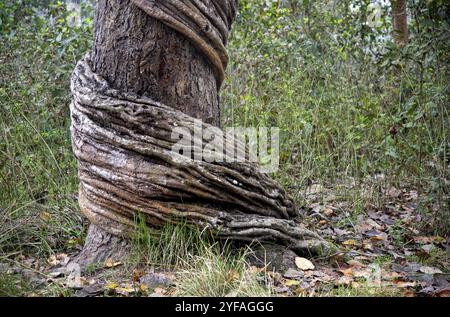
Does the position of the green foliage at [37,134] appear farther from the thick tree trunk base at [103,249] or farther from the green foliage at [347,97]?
the green foliage at [347,97]

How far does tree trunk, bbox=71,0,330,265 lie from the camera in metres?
2.71

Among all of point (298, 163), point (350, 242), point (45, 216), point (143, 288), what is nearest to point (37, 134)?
point (45, 216)

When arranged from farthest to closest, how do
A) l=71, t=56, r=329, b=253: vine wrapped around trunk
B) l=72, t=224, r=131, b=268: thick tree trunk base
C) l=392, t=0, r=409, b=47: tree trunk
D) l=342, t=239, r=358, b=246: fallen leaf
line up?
l=392, t=0, r=409, b=47: tree trunk
l=342, t=239, r=358, b=246: fallen leaf
l=72, t=224, r=131, b=268: thick tree trunk base
l=71, t=56, r=329, b=253: vine wrapped around trunk

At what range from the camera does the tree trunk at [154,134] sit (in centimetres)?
271

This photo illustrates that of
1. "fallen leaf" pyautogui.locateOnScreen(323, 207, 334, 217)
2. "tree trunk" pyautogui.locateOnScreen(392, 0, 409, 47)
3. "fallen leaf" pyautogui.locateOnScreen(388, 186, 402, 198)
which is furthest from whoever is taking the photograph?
"tree trunk" pyautogui.locateOnScreen(392, 0, 409, 47)

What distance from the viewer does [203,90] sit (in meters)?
3.00

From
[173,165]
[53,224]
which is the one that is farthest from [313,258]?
[53,224]

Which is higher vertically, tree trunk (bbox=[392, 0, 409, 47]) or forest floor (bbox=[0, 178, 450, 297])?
tree trunk (bbox=[392, 0, 409, 47])

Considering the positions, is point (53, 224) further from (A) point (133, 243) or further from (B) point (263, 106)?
(B) point (263, 106)

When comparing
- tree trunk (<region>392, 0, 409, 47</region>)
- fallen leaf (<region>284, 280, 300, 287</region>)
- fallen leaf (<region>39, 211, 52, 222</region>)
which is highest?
tree trunk (<region>392, 0, 409, 47</region>)

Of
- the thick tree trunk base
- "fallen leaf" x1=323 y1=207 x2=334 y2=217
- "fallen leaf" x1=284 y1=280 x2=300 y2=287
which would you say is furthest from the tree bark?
"fallen leaf" x1=323 y1=207 x2=334 y2=217

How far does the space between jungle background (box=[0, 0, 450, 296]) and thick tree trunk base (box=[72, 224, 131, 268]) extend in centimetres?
6

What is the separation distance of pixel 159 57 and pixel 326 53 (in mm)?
2679

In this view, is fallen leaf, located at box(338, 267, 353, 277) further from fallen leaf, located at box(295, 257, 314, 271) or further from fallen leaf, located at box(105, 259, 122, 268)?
fallen leaf, located at box(105, 259, 122, 268)
